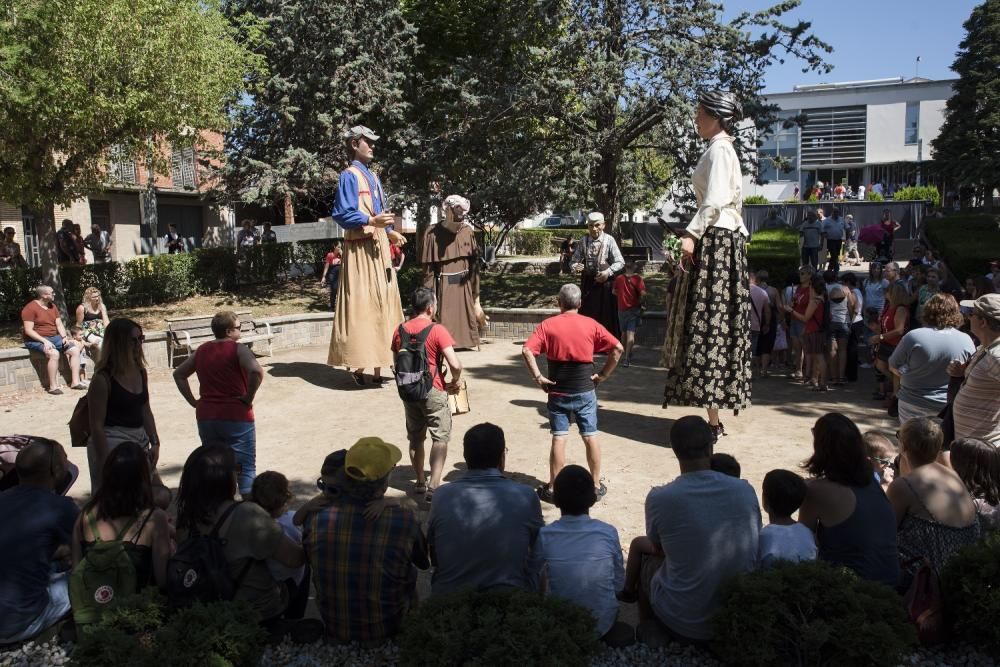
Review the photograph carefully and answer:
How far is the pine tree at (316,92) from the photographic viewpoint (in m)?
19.3

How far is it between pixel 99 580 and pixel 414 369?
8.51ft

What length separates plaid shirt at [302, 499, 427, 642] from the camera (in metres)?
3.84

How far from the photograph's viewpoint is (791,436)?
7.65 meters

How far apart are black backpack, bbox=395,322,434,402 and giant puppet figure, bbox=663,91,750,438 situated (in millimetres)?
2541

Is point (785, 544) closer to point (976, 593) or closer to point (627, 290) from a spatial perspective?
point (976, 593)

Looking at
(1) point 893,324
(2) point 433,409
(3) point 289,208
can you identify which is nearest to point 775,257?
(1) point 893,324

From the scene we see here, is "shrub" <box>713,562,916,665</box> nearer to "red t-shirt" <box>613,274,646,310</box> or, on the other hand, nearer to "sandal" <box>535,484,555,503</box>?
"sandal" <box>535,484,555,503</box>

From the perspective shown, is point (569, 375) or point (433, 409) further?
point (433, 409)

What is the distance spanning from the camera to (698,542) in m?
3.77

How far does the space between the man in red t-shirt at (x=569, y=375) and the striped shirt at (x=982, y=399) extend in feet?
7.37

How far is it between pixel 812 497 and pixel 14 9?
1243 cm

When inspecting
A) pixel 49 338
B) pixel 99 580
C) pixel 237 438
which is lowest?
pixel 99 580

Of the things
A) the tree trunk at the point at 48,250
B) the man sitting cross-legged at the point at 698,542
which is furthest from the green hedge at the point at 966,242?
the tree trunk at the point at 48,250

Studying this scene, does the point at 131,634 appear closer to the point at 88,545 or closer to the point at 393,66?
the point at 88,545
